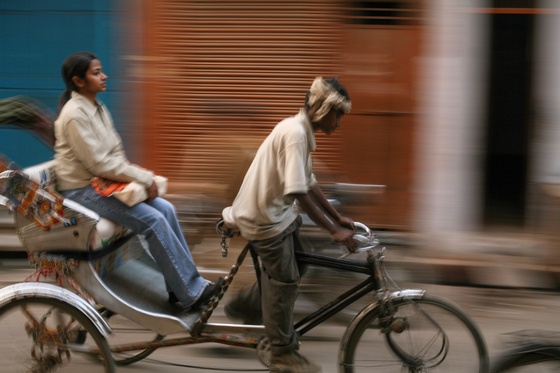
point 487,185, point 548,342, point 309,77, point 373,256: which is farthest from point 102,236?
point 487,185

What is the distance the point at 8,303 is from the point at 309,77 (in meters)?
3.51

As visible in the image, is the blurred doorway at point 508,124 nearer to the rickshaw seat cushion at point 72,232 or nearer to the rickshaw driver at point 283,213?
the rickshaw driver at point 283,213

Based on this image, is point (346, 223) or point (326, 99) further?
point (346, 223)

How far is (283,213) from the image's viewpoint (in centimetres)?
380

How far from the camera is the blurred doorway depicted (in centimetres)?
634

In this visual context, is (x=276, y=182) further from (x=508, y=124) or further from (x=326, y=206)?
(x=508, y=124)

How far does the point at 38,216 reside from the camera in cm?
371

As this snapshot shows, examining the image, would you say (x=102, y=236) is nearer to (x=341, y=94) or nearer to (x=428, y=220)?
(x=341, y=94)

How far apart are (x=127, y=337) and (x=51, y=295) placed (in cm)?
127

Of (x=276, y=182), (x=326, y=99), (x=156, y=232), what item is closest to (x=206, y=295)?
(x=156, y=232)

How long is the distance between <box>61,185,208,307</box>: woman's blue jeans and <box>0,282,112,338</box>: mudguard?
41cm

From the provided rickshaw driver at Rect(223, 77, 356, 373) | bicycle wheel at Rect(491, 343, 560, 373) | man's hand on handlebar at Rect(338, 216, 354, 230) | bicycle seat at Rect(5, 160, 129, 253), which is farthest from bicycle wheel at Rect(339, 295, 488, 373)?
bicycle seat at Rect(5, 160, 129, 253)

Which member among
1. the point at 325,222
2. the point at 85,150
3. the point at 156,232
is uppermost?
the point at 85,150

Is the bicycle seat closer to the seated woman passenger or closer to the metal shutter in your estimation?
the seated woman passenger
